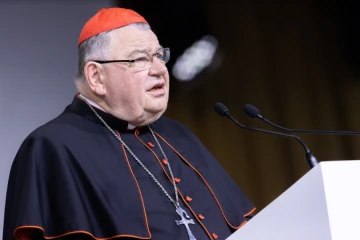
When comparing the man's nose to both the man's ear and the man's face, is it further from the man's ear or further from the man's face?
the man's ear

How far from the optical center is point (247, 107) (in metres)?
2.79

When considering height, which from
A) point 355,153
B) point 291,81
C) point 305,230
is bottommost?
point 355,153

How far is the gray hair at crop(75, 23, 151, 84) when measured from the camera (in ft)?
9.95

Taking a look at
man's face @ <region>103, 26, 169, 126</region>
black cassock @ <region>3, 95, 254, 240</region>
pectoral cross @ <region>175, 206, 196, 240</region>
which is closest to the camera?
black cassock @ <region>3, 95, 254, 240</region>

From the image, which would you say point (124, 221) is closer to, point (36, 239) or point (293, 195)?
point (36, 239)

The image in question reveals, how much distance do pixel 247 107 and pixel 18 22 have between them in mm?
1993

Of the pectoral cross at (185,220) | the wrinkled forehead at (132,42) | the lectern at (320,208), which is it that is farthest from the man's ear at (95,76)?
the lectern at (320,208)

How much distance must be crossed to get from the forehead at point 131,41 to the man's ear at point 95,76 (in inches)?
4.5

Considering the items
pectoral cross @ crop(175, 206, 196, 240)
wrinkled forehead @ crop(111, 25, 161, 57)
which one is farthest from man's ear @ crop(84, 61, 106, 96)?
pectoral cross @ crop(175, 206, 196, 240)

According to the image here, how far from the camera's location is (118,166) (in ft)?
9.47

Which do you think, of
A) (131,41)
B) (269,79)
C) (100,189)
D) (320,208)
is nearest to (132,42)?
(131,41)

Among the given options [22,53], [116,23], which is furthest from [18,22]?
[116,23]

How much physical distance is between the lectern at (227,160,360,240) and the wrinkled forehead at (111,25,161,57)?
1.30 meters

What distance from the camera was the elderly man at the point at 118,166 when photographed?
8.81 feet
